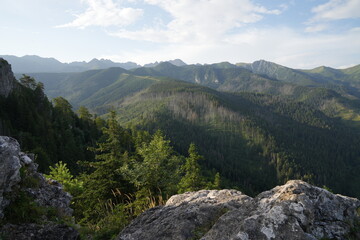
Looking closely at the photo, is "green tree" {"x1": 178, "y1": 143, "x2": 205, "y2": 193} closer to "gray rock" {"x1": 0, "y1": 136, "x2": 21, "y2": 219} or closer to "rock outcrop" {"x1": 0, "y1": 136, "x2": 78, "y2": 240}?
"rock outcrop" {"x1": 0, "y1": 136, "x2": 78, "y2": 240}

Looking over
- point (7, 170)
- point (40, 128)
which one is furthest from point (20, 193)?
point (40, 128)

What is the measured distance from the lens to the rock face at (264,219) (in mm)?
5199

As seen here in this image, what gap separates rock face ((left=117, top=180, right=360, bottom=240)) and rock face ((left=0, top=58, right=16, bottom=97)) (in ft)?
223

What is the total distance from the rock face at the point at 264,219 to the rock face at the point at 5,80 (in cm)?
6809

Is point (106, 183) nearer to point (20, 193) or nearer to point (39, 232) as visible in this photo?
point (20, 193)

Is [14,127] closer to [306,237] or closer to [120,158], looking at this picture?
[120,158]

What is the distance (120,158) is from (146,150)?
8.57 feet

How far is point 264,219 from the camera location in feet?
17.6

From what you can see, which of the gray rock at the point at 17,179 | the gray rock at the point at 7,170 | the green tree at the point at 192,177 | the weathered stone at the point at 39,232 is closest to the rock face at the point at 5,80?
the green tree at the point at 192,177

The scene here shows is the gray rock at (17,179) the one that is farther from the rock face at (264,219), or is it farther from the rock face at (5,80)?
the rock face at (5,80)

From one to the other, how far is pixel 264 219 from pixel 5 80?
73.9 m

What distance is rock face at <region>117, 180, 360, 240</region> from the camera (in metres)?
5.20

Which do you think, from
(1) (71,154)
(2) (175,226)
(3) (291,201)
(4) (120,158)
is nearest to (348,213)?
(3) (291,201)

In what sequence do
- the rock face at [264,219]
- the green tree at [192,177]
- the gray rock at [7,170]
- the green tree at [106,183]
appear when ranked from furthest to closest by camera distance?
the green tree at [192,177]
the green tree at [106,183]
the gray rock at [7,170]
the rock face at [264,219]
